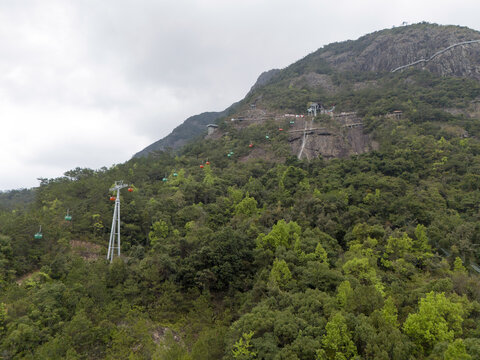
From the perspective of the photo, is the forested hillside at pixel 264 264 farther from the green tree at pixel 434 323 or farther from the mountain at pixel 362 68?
the mountain at pixel 362 68

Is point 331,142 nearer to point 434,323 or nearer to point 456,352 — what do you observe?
point 434,323

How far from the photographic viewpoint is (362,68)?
73.9 metres

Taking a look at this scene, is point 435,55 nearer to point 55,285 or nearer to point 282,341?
point 282,341

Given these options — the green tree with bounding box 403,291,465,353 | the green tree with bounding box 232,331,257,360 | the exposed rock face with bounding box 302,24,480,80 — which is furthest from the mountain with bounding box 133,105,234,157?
the green tree with bounding box 403,291,465,353

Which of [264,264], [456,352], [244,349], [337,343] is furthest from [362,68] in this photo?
[244,349]

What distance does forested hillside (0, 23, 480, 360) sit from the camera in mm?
13258

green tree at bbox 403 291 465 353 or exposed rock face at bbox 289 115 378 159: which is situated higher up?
exposed rock face at bbox 289 115 378 159

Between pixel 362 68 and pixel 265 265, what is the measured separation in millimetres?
68247

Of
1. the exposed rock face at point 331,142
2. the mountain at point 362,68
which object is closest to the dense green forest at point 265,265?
the exposed rock face at point 331,142

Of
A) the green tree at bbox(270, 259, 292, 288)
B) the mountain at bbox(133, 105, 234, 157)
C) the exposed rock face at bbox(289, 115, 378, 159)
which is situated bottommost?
the green tree at bbox(270, 259, 292, 288)

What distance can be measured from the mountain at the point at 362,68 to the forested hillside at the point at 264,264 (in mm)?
14028

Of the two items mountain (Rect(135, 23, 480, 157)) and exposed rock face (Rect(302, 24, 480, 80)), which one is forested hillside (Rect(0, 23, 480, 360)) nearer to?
mountain (Rect(135, 23, 480, 157))

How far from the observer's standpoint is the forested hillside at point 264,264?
13.3 meters

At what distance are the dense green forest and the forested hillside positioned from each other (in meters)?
0.09
